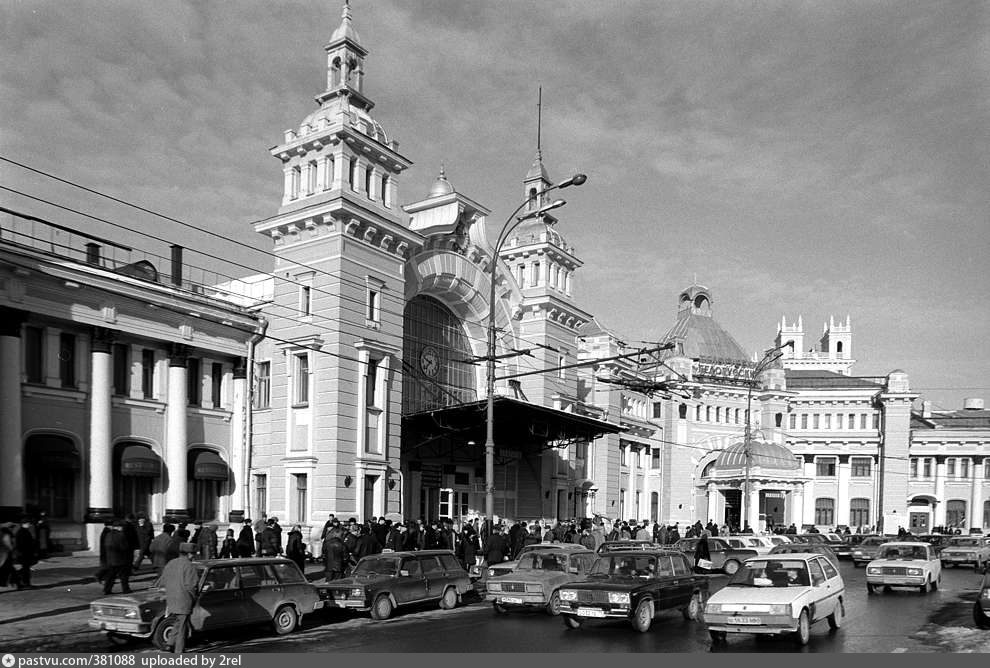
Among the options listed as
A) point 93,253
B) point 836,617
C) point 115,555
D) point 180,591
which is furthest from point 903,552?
point 93,253

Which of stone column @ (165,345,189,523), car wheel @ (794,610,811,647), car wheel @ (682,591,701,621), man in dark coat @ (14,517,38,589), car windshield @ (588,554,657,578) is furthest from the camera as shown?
stone column @ (165,345,189,523)

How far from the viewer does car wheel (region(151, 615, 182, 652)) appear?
47.8ft

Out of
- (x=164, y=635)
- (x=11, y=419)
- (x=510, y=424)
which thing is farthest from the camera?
(x=510, y=424)

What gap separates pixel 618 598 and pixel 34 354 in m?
19.6

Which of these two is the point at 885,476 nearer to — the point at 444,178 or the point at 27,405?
the point at 444,178

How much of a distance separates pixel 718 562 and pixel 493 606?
44.1ft

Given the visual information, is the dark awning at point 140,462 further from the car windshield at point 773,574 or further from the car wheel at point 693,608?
the car windshield at point 773,574

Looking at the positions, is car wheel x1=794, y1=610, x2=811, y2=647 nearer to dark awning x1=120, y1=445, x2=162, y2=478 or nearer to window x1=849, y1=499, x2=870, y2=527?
dark awning x1=120, y1=445, x2=162, y2=478

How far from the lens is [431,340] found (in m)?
40.2

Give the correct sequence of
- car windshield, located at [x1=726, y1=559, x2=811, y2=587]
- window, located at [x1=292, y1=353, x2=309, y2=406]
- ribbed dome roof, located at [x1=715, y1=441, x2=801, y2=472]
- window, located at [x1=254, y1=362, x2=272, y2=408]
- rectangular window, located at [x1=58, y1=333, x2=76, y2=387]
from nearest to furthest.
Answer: car windshield, located at [x1=726, y1=559, x2=811, y2=587] < rectangular window, located at [x1=58, y1=333, x2=76, y2=387] < window, located at [x1=292, y1=353, x2=309, y2=406] < window, located at [x1=254, y1=362, x2=272, y2=408] < ribbed dome roof, located at [x1=715, y1=441, x2=801, y2=472]

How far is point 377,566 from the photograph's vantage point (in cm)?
1922

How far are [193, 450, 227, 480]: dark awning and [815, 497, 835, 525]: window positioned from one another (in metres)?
68.6

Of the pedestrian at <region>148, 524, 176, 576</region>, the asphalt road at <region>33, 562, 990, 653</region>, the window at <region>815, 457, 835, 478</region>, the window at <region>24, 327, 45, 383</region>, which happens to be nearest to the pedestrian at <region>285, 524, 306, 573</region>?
the pedestrian at <region>148, 524, 176, 576</region>

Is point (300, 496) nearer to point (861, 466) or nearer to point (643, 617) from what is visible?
point (643, 617)
